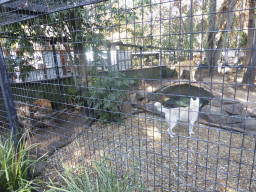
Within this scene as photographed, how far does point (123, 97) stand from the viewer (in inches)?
119

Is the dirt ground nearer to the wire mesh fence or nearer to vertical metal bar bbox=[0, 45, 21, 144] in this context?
the wire mesh fence

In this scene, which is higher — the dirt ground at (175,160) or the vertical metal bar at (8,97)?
the vertical metal bar at (8,97)

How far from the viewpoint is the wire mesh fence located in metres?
1.28

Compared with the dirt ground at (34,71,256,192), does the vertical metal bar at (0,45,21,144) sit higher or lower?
higher

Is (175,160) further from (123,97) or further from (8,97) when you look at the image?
(8,97)

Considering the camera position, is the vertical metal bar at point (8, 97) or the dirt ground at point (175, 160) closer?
the dirt ground at point (175, 160)

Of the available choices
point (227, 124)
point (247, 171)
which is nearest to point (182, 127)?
point (227, 124)

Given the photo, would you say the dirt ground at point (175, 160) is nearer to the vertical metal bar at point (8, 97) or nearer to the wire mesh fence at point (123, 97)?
the wire mesh fence at point (123, 97)

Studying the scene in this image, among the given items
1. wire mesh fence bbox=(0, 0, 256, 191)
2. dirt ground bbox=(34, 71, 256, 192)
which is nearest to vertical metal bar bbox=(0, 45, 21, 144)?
wire mesh fence bbox=(0, 0, 256, 191)

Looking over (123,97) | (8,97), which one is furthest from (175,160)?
(8,97)

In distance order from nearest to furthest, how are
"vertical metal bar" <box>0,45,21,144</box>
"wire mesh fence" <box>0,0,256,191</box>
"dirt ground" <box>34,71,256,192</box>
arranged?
"wire mesh fence" <box>0,0,256,191</box> → "dirt ground" <box>34,71,256,192</box> → "vertical metal bar" <box>0,45,21,144</box>

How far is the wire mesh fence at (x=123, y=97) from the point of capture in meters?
1.28

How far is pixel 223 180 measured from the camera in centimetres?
255

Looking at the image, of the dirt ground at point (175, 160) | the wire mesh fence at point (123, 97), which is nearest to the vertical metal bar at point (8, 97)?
the wire mesh fence at point (123, 97)
